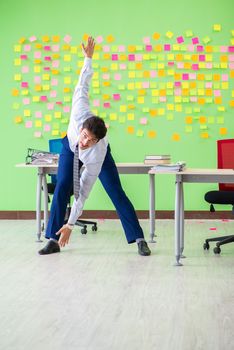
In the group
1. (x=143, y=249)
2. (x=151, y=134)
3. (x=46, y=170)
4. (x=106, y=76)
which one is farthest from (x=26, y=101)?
(x=143, y=249)

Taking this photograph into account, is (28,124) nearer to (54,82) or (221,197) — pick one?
(54,82)

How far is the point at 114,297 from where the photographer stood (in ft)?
10.7

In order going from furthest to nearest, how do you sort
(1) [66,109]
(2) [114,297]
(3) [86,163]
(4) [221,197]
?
(1) [66,109] < (4) [221,197] < (3) [86,163] < (2) [114,297]

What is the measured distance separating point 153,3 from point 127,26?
358 millimetres

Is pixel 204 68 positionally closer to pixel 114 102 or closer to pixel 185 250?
pixel 114 102

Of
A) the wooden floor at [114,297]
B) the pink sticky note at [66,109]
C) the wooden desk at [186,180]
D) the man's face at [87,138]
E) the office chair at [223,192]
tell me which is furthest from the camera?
the pink sticky note at [66,109]

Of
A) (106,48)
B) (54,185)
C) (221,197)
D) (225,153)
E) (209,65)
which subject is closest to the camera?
(221,197)

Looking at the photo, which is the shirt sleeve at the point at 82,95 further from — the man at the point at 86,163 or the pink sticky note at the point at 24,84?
the pink sticky note at the point at 24,84

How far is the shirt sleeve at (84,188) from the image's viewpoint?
10.5ft

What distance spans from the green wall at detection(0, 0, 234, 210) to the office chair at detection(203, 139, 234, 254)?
1.19m

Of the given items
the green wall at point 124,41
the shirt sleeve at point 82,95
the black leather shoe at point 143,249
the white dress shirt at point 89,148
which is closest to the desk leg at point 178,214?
the black leather shoe at point 143,249

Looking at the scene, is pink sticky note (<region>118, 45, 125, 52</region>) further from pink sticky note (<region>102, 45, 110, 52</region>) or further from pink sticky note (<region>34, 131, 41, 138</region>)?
pink sticky note (<region>34, 131, 41, 138</region>)

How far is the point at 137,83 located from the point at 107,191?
2162 mm

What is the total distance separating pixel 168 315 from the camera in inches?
114
